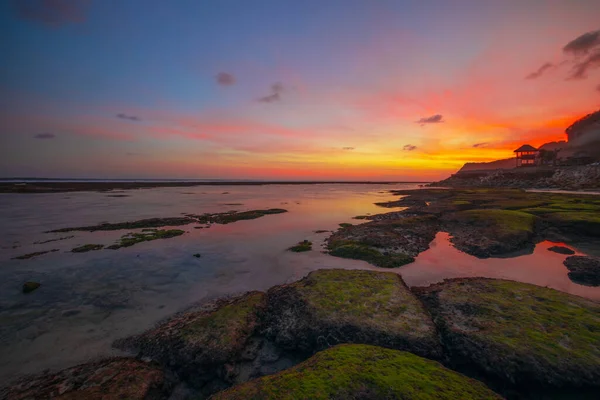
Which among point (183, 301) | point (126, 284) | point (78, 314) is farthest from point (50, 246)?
point (183, 301)

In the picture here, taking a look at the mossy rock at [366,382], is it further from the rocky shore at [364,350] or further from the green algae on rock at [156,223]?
the green algae on rock at [156,223]

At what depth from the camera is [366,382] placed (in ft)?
18.9

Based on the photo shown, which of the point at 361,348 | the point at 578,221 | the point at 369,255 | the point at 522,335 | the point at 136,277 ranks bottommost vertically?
the point at 136,277

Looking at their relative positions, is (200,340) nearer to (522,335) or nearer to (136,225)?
(522,335)

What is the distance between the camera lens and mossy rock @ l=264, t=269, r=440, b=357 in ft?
26.0

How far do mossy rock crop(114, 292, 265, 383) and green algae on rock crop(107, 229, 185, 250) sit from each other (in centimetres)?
1501

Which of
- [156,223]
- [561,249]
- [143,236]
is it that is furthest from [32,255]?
[561,249]

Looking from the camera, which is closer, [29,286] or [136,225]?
[29,286]

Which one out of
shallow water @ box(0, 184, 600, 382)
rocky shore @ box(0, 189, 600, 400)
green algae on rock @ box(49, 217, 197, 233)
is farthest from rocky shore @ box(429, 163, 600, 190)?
green algae on rock @ box(49, 217, 197, 233)

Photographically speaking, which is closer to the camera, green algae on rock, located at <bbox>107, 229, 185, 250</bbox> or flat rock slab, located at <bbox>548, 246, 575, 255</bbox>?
flat rock slab, located at <bbox>548, 246, 575, 255</bbox>

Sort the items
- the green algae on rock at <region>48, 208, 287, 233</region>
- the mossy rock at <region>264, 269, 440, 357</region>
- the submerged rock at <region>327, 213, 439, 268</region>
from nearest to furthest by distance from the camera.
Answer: the mossy rock at <region>264, 269, 440, 357</region> < the submerged rock at <region>327, 213, 439, 268</region> < the green algae on rock at <region>48, 208, 287, 233</region>

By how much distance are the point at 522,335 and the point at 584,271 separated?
11.0 metres

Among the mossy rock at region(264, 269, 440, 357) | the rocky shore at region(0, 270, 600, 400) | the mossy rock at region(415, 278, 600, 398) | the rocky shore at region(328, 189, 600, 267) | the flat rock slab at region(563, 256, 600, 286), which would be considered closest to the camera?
the rocky shore at region(0, 270, 600, 400)

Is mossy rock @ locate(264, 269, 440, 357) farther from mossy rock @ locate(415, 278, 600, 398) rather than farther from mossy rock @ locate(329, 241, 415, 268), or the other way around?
mossy rock @ locate(329, 241, 415, 268)
